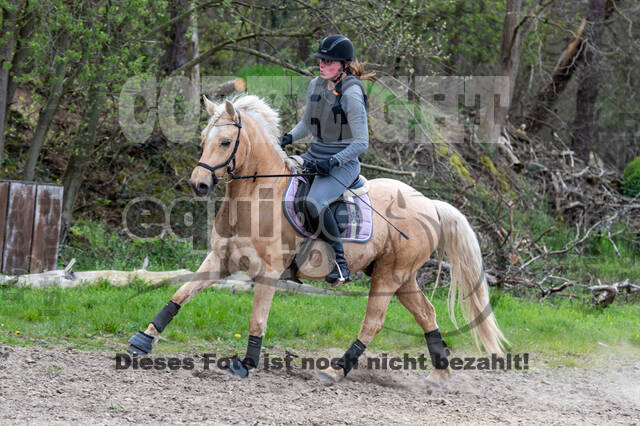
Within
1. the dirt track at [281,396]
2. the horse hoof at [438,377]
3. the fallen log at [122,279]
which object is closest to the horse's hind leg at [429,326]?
the horse hoof at [438,377]

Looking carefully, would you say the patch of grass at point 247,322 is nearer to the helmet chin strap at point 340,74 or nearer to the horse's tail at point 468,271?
the horse's tail at point 468,271

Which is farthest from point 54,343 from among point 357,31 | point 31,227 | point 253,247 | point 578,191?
point 578,191

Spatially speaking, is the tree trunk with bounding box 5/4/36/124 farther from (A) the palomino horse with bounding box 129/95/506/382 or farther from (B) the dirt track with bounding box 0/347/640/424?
(B) the dirt track with bounding box 0/347/640/424

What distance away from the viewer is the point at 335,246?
5629 millimetres

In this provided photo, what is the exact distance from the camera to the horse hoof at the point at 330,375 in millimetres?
5777

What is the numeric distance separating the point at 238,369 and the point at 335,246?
130 centimetres

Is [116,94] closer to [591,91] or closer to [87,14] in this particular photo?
[87,14]

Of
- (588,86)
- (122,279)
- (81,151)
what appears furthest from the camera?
(588,86)

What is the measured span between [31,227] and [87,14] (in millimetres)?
2847

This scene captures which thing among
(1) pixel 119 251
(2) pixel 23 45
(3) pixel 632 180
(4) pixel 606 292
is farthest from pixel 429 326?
(3) pixel 632 180

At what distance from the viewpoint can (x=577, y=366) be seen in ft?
23.7

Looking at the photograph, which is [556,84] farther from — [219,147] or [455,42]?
[219,147]

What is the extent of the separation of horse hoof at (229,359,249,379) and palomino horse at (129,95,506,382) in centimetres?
1

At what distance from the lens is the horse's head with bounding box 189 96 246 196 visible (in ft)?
16.6
